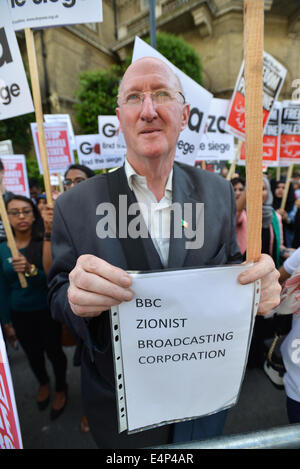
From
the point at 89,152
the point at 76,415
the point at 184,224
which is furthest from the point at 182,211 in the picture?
the point at 89,152

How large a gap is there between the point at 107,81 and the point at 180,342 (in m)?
12.9

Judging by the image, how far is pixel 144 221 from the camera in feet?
3.04

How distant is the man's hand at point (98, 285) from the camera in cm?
60

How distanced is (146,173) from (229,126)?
5.78 feet

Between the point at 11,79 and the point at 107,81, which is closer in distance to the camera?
the point at 11,79

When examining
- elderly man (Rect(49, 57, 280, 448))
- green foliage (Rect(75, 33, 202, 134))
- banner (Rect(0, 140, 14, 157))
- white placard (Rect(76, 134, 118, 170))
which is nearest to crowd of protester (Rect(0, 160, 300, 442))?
elderly man (Rect(49, 57, 280, 448))

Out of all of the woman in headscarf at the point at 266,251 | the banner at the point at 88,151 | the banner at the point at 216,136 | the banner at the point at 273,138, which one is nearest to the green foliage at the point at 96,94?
the banner at the point at 88,151

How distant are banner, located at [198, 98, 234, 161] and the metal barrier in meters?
2.69

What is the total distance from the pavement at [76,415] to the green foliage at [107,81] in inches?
427

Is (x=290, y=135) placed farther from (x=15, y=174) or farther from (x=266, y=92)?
(x=15, y=174)

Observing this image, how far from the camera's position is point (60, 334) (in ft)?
7.22

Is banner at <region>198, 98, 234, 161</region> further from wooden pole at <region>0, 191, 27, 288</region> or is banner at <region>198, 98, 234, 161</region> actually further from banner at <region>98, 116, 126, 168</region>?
wooden pole at <region>0, 191, 27, 288</region>
